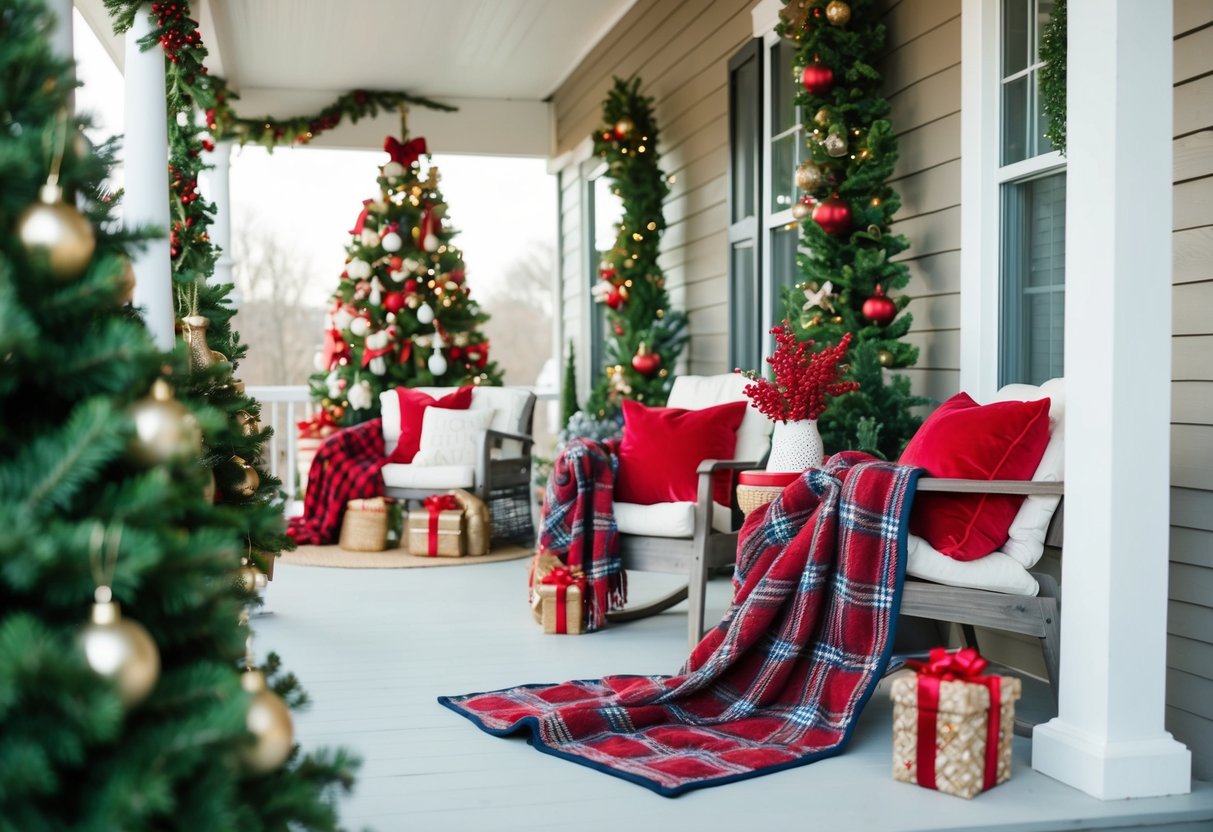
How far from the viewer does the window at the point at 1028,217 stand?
144 inches

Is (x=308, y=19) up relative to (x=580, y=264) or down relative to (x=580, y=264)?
up

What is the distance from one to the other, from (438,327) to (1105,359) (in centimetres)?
585

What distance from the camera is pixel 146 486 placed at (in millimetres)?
1309

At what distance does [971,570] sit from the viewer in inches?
118

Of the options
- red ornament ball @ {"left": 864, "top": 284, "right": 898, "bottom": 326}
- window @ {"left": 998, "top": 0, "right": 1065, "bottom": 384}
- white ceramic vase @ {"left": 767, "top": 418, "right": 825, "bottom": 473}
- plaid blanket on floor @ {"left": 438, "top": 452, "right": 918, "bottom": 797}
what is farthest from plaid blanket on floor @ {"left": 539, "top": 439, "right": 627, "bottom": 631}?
window @ {"left": 998, "top": 0, "right": 1065, "bottom": 384}

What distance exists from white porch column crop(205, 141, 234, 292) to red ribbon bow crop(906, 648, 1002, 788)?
6.23m

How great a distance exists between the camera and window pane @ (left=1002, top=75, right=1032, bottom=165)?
149 inches

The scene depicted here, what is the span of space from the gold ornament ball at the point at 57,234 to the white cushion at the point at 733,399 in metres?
3.24

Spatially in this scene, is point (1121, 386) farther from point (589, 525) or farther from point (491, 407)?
point (491, 407)

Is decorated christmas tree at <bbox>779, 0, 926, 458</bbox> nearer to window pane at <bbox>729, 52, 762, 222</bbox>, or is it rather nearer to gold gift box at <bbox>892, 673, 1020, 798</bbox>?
window pane at <bbox>729, 52, 762, 222</bbox>

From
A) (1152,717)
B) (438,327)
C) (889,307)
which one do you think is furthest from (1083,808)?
(438,327)

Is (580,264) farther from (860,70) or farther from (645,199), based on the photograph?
(860,70)

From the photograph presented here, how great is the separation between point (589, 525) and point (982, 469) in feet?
5.42

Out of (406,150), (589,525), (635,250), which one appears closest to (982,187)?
(589,525)
